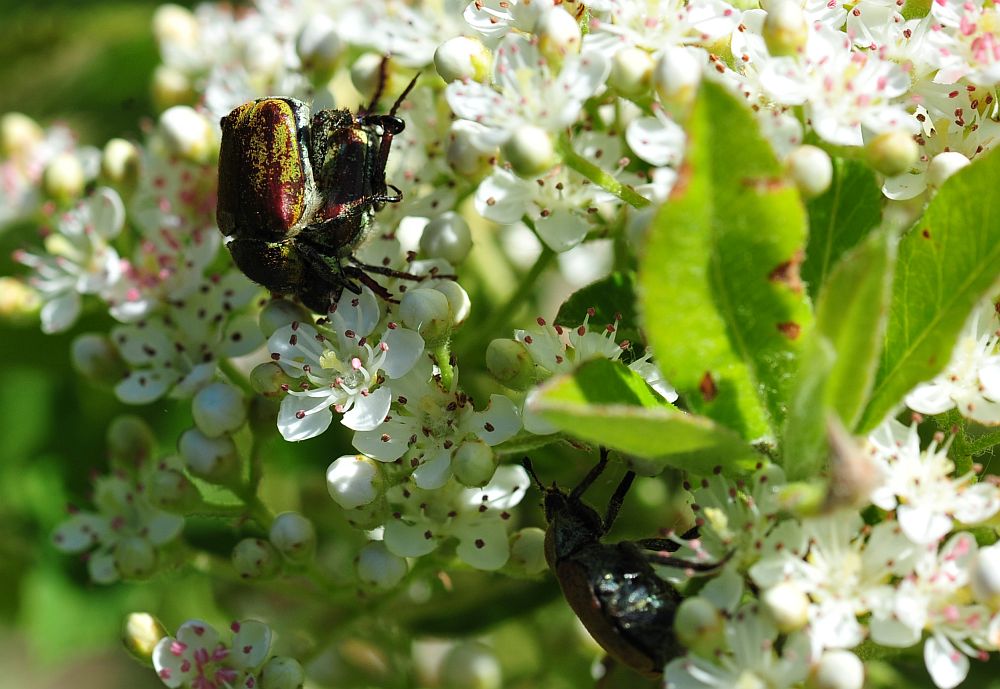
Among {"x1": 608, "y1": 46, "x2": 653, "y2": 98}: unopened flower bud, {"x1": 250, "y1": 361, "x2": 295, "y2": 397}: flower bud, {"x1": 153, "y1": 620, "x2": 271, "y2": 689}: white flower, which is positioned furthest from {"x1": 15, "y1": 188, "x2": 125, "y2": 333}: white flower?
{"x1": 608, "y1": 46, "x2": 653, "y2": 98}: unopened flower bud

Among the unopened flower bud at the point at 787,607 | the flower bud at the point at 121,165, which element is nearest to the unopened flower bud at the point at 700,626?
the unopened flower bud at the point at 787,607

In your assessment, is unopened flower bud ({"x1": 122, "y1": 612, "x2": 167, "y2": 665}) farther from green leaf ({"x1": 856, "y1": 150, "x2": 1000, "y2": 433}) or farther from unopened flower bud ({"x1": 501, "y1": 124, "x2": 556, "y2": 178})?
green leaf ({"x1": 856, "y1": 150, "x2": 1000, "y2": 433})

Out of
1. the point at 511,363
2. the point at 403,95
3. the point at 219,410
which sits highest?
the point at 403,95

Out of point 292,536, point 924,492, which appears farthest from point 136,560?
point 924,492

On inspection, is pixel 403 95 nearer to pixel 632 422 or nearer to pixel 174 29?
pixel 174 29

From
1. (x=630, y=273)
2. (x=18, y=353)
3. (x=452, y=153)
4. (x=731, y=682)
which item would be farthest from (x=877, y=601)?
(x=18, y=353)

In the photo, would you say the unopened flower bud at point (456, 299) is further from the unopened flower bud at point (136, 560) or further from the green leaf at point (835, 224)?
the unopened flower bud at point (136, 560)
